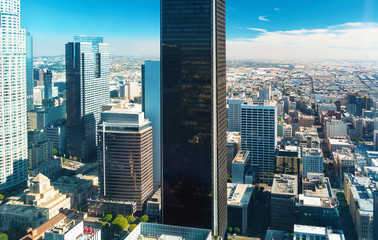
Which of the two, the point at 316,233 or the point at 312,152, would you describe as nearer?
the point at 316,233

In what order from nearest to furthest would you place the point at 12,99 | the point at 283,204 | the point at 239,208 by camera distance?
the point at 283,204, the point at 239,208, the point at 12,99

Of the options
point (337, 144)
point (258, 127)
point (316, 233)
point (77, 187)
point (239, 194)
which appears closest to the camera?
point (316, 233)

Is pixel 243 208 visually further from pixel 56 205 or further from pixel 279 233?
pixel 56 205

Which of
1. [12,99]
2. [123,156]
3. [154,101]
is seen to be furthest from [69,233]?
[12,99]

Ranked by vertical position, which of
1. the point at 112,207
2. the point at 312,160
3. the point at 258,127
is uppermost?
the point at 258,127

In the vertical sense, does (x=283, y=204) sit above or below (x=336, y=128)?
below

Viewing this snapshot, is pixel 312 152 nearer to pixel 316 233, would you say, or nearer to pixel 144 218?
pixel 316 233

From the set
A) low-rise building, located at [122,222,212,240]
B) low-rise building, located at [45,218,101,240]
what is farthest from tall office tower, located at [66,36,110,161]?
low-rise building, located at [122,222,212,240]
